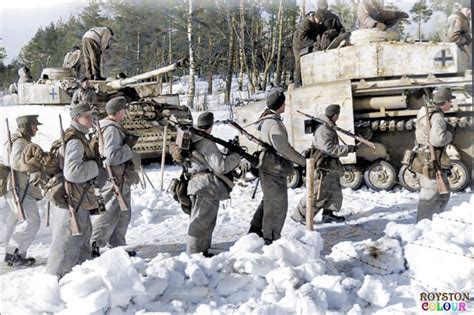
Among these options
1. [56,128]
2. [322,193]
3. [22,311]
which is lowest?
[22,311]

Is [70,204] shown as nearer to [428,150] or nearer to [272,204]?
[272,204]

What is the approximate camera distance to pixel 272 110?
4.80 m

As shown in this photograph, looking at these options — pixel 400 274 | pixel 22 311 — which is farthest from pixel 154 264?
pixel 400 274

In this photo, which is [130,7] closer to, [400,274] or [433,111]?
[433,111]

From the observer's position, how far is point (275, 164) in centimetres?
473

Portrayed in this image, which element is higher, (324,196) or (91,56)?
(91,56)

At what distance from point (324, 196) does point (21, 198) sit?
117 inches

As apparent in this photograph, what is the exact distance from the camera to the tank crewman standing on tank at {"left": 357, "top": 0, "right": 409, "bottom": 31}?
6.40 m

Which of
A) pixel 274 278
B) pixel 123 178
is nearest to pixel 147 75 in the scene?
pixel 123 178

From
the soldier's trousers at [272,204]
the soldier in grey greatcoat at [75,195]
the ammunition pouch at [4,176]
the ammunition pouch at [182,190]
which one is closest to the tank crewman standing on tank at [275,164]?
the soldier's trousers at [272,204]

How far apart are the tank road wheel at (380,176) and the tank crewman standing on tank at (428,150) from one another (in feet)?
6.98

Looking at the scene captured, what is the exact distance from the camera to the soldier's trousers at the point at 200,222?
173 inches

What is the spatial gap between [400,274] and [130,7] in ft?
12.4

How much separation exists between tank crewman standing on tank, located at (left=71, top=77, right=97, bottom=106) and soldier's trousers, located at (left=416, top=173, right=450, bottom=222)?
5.49 m
